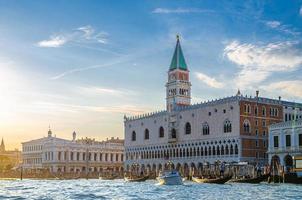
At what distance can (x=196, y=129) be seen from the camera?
85.9 metres

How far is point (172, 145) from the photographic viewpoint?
300ft

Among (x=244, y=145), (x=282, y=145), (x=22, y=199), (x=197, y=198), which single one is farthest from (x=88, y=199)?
(x=244, y=145)

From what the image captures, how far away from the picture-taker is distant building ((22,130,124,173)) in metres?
114

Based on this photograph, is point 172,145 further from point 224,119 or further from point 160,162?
point 224,119

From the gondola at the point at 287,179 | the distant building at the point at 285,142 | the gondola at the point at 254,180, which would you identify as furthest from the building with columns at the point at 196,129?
the gondola at the point at 287,179

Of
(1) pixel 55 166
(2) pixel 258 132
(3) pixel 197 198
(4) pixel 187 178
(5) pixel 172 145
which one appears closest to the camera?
(3) pixel 197 198

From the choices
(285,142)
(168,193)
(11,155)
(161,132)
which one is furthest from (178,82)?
(11,155)

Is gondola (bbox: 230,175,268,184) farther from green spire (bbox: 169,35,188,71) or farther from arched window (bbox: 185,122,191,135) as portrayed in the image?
green spire (bbox: 169,35,188,71)

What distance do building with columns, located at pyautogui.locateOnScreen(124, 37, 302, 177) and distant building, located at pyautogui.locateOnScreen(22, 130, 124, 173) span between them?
46.0 ft

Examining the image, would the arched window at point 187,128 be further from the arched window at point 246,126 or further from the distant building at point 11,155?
the distant building at point 11,155

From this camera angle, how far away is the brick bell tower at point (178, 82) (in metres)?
97.5

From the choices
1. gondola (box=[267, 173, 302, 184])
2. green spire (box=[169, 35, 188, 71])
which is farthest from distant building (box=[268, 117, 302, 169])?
green spire (box=[169, 35, 188, 71])

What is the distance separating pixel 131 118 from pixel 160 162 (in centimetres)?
1407

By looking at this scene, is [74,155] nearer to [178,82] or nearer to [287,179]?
[178,82]
